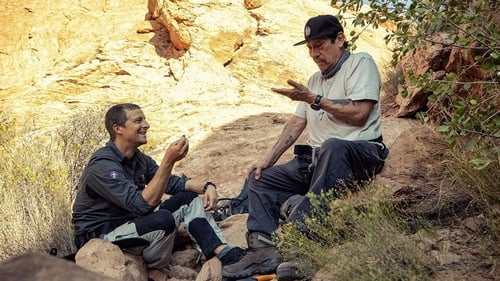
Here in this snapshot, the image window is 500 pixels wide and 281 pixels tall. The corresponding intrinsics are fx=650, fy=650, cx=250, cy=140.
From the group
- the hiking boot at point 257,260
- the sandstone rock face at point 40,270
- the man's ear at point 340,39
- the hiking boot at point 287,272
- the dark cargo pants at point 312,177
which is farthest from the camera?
the man's ear at point 340,39

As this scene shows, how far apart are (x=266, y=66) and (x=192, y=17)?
1.52 m

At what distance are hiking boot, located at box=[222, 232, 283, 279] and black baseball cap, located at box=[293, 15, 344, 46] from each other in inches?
55.0

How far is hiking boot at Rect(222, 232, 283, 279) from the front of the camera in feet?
13.3

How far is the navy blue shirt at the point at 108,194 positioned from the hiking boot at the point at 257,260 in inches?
26.5

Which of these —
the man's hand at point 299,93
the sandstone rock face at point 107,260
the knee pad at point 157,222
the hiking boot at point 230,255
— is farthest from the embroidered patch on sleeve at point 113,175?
the man's hand at point 299,93

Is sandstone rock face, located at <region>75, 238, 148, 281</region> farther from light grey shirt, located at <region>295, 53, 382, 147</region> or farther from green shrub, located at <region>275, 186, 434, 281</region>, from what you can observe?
A: light grey shirt, located at <region>295, 53, 382, 147</region>

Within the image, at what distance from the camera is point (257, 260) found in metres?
4.13

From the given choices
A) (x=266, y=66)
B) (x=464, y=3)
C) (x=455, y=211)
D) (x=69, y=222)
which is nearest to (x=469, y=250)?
(x=455, y=211)

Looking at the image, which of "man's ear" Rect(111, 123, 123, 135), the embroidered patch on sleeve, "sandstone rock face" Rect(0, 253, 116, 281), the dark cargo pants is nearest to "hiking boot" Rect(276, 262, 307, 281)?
the dark cargo pants

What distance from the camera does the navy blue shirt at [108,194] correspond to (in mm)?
4207

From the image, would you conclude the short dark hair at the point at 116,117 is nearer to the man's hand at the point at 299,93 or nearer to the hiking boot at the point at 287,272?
the man's hand at the point at 299,93

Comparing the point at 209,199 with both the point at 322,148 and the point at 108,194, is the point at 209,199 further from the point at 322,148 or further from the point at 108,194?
the point at 322,148

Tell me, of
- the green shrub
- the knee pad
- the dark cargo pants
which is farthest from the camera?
the knee pad

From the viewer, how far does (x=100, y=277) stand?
4.20 ft
